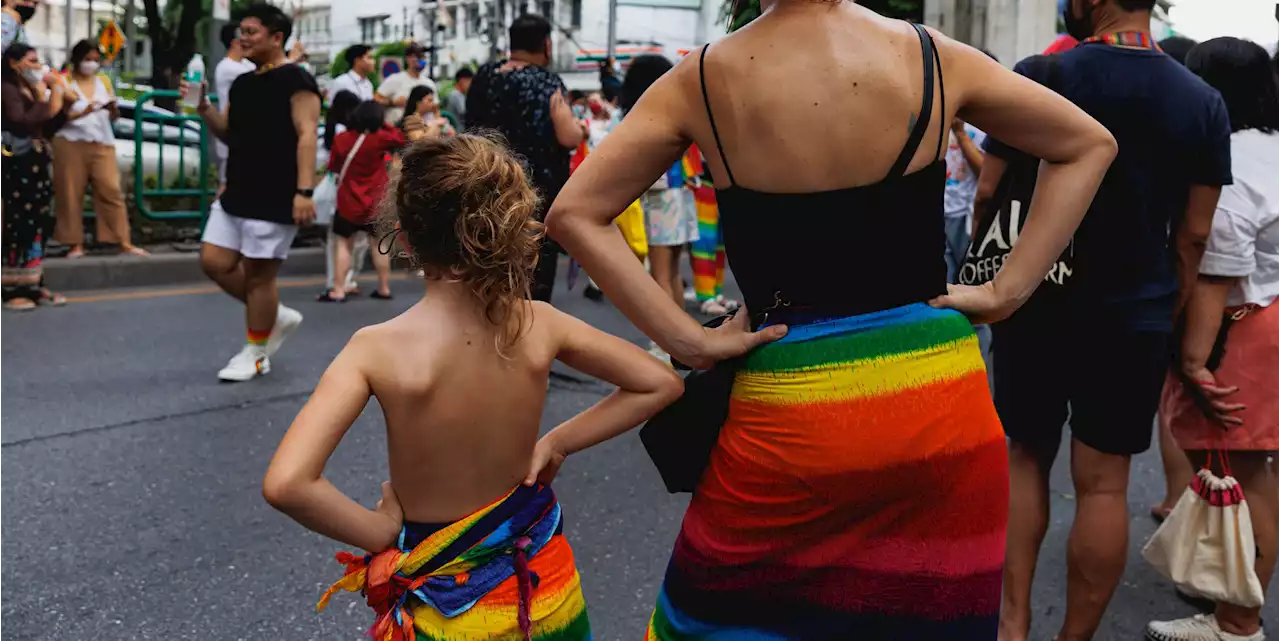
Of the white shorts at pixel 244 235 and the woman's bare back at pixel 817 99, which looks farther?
the white shorts at pixel 244 235

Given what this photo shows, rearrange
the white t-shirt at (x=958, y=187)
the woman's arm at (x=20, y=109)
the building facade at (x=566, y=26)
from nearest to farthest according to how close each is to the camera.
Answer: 1. the white t-shirt at (x=958, y=187)
2. the woman's arm at (x=20, y=109)
3. the building facade at (x=566, y=26)

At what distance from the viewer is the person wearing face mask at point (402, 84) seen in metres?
10.4

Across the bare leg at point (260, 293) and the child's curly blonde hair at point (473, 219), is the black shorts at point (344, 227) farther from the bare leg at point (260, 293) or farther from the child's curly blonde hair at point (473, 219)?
the child's curly blonde hair at point (473, 219)

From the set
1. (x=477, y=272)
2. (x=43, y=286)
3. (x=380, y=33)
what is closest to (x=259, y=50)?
(x=43, y=286)

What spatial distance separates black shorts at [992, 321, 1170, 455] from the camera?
2.76 meters

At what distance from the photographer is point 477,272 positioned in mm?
1909

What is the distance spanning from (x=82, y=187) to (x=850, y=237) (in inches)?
347

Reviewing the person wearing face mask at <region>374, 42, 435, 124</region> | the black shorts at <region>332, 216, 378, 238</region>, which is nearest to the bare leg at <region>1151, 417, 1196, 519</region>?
the black shorts at <region>332, 216, 378, 238</region>

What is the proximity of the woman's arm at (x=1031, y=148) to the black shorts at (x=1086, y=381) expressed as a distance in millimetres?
778

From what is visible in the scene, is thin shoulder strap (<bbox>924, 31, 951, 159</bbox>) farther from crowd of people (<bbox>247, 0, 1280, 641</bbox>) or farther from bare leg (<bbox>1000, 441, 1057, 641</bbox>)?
bare leg (<bbox>1000, 441, 1057, 641</bbox>)

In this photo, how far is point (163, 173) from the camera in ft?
35.0

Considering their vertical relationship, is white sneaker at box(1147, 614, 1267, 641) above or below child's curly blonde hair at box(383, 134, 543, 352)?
below

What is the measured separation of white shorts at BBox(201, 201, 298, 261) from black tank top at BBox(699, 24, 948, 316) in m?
4.21

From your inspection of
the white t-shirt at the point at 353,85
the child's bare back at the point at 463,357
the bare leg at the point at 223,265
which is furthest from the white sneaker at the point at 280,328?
the white t-shirt at the point at 353,85
